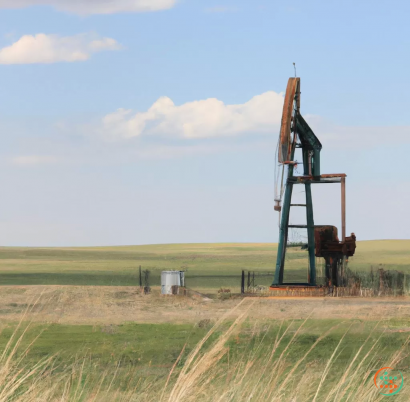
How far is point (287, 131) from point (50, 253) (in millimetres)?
76490

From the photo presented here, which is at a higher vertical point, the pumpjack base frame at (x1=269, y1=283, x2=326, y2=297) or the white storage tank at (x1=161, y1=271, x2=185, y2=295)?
the white storage tank at (x1=161, y1=271, x2=185, y2=295)

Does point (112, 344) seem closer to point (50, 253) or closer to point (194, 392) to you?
point (194, 392)

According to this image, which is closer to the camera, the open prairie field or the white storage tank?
the open prairie field

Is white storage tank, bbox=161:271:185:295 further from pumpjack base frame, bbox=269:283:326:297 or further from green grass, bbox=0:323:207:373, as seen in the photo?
green grass, bbox=0:323:207:373

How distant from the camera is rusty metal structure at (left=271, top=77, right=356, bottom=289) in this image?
111 feet

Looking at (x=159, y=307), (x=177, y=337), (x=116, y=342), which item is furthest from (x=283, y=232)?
(x=116, y=342)

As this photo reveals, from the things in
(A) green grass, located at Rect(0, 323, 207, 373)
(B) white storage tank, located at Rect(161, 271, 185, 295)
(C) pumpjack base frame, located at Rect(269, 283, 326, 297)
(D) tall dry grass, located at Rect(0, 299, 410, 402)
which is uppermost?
(D) tall dry grass, located at Rect(0, 299, 410, 402)

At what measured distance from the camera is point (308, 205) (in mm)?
34500

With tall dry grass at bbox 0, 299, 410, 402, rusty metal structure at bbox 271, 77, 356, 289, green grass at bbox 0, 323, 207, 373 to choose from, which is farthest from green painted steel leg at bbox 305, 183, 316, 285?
tall dry grass at bbox 0, 299, 410, 402

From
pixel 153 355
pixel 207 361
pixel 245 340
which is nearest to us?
pixel 207 361

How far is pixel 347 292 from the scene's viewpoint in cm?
3297

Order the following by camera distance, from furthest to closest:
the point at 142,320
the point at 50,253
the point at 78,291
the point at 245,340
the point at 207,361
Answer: the point at 50,253 → the point at 78,291 → the point at 142,320 → the point at 245,340 → the point at 207,361

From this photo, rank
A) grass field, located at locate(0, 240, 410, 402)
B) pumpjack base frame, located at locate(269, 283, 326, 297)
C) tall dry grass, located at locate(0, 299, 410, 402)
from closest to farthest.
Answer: tall dry grass, located at locate(0, 299, 410, 402)
grass field, located at locate(0, 240, 410, 402)
pumpjack base frame, located at locate(269, 283, 326, 297)

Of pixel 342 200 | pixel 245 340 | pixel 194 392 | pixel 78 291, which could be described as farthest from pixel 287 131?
pixel 194 392
